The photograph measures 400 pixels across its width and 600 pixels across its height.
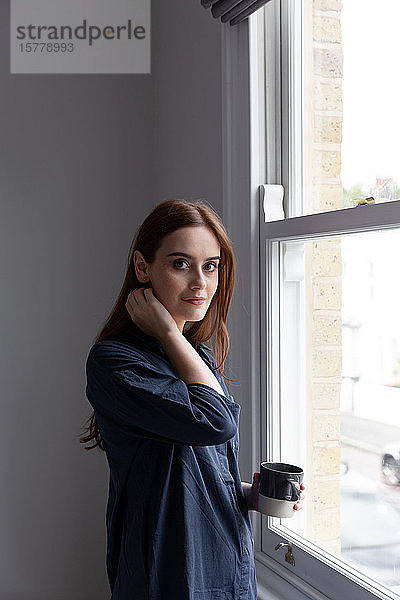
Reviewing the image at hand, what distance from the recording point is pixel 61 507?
2400 millimetres

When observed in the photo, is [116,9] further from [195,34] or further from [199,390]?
[199,390]

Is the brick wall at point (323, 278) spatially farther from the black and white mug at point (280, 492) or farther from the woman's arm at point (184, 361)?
the woman's arm at point (184, 361)

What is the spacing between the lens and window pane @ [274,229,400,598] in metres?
1.35

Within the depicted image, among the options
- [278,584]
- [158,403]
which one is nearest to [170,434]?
[158,403]

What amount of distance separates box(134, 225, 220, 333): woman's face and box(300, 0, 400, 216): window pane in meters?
0.34

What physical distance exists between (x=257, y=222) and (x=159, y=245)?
0.49m

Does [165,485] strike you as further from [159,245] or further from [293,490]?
[159,245]

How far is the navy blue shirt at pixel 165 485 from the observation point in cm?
117

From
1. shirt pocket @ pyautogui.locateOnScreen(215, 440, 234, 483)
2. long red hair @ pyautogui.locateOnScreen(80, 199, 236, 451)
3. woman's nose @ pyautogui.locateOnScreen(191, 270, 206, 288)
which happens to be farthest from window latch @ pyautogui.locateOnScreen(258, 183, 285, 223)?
shirt pocket @ pyautogui.locateOnScreen(215, 440, 234, 483)

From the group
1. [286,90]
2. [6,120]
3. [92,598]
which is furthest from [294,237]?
[92,598]

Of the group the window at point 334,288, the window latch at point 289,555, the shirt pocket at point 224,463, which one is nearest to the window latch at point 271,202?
the window at point 334,288

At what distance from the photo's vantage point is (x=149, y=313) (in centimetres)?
128

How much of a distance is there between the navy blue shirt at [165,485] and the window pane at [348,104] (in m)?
0.52

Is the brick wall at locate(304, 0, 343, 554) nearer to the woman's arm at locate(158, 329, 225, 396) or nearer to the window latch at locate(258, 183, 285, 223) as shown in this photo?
the window latch at locate(258, 183, 285, 223)
